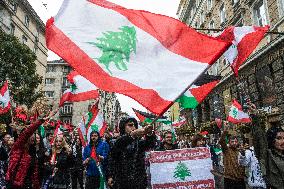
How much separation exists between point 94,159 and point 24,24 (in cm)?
3437

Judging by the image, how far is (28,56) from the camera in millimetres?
23672

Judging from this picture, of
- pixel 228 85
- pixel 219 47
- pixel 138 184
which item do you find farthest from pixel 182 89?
pixel 228 85

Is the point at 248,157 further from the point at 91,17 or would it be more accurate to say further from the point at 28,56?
the point at 28,56

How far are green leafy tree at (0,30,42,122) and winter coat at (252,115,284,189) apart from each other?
2064 cm

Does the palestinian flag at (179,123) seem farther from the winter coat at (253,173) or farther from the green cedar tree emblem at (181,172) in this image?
the green cedar tree emblem at (181,172)

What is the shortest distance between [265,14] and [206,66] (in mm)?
15579

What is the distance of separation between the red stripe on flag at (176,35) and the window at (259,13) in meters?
15.7

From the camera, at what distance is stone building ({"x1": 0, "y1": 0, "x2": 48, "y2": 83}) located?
3322 centimetres

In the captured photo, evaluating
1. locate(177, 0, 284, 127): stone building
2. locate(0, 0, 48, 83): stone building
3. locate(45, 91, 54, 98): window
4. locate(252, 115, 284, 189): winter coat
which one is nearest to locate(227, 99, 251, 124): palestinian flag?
locate(177, 0, 284, 127): stone building

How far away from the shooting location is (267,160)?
3.82 meters

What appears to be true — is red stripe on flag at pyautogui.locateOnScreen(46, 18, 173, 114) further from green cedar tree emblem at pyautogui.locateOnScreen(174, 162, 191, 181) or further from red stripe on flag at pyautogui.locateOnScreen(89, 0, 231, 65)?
green cedar tree emblem at pyautogui.locateOnScreen(174, 162, 191, 181)

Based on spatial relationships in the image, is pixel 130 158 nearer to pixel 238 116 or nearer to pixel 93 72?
pixel 93 72

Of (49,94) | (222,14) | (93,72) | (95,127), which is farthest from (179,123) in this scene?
(49,94)

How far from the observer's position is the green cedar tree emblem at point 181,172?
5966 millimetres
